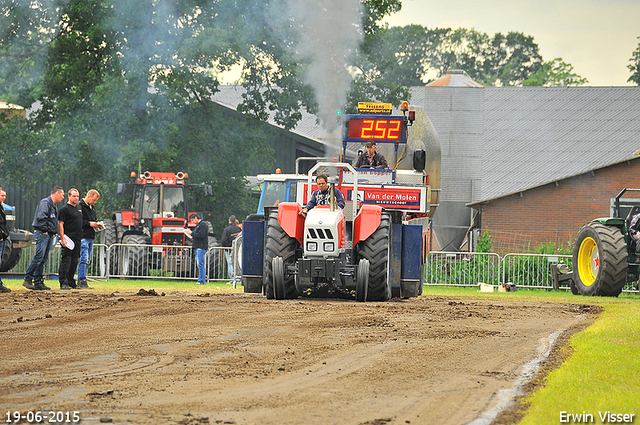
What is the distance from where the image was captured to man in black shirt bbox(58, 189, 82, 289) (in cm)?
1638

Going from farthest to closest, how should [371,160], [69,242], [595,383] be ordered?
[371,160], [69,242], [595,383]

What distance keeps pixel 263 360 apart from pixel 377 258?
241 inches

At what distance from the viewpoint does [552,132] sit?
128ft

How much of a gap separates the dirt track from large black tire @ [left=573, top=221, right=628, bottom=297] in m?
4.88

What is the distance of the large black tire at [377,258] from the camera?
1302 centimetres

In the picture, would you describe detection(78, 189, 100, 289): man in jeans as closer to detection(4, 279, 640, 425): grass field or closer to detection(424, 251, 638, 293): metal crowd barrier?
detection(424, 251, 638, 293): metal crowd barrier

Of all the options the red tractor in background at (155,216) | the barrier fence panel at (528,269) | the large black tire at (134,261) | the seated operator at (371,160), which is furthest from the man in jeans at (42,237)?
the barrier fence panel at (528,269)

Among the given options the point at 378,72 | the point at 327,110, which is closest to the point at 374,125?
the point at 327,110

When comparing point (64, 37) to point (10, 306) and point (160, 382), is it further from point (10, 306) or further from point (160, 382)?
point (160, 382)

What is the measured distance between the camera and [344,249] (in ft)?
42.6

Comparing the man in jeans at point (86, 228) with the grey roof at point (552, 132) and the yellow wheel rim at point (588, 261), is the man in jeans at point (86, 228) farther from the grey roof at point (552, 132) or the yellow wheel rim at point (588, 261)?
the grey roof at point (552, 132)

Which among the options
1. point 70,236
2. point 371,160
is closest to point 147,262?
point 70,236

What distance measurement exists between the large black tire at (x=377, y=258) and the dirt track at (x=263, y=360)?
115 centimetres

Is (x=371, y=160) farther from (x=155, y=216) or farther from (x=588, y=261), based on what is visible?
(x=155, y=216)
